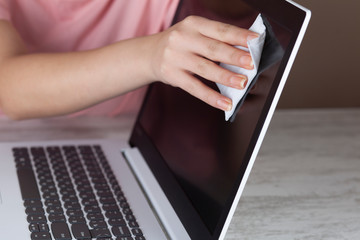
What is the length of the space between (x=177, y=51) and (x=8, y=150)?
1.15ft

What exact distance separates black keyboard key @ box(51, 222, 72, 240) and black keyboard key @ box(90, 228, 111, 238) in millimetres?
30

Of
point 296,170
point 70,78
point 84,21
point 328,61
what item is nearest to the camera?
point 70,78

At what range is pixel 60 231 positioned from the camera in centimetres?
78

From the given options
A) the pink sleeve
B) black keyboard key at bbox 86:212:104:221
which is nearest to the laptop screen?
black keyboard key at bbox 86:212:104:221

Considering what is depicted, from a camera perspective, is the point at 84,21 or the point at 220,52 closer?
the point at 220,52

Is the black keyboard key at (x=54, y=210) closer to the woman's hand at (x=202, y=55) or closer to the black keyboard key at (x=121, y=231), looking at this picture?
the black keyboard key at (x=121, y=231)

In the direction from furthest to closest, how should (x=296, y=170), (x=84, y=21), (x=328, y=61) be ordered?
(x=328, y=61) < (x=84, y=21) < (x=296, y=170)

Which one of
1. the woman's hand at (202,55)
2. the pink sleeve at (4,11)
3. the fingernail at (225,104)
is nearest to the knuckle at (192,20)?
the woman's hand at (202,55)

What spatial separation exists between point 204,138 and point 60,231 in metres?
0.22

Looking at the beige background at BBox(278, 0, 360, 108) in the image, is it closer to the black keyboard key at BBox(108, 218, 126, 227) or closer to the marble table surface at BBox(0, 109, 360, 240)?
the marble table surface at BBox(0, 109, 360, 240)

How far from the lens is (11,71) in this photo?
981 millimetres

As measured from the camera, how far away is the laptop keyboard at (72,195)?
31.2 inches

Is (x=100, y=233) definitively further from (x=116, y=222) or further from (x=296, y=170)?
(x=296, y=170)

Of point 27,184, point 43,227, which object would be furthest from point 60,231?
point 27,184
